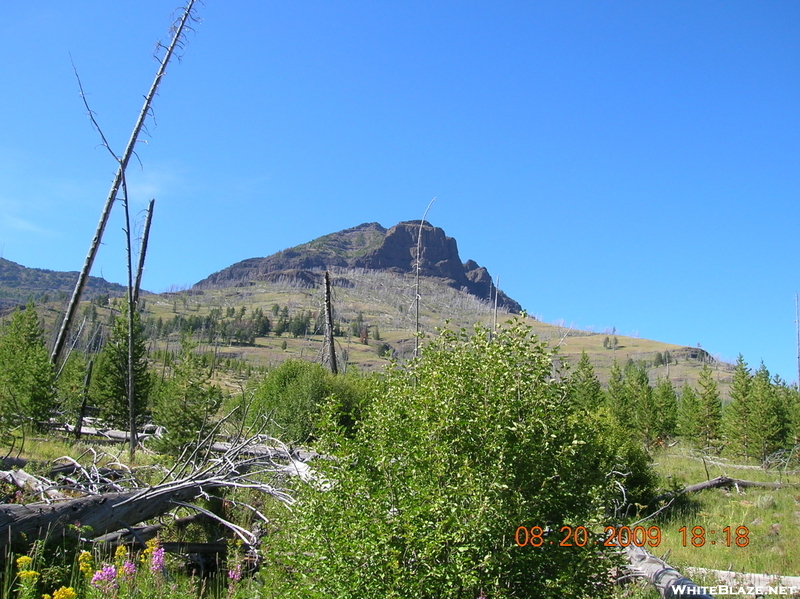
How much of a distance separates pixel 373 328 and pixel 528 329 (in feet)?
599

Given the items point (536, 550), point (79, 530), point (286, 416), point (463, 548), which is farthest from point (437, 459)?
point (286, 416)

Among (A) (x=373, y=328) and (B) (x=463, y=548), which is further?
(A) (x=373, y=328)

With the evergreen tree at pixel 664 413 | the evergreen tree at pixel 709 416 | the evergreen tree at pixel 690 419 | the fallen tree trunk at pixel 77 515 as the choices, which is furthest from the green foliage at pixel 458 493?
the evergreen tree at pixel 690 419

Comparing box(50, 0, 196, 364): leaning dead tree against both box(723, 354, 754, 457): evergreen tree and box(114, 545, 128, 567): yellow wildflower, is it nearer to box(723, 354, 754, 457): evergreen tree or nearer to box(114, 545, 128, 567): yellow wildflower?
box(114, 545, 128, 567): yellow wildflower

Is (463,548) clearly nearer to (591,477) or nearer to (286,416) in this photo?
(591,477)

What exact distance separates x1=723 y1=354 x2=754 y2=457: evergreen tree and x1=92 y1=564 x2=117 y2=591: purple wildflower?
41.2 meters

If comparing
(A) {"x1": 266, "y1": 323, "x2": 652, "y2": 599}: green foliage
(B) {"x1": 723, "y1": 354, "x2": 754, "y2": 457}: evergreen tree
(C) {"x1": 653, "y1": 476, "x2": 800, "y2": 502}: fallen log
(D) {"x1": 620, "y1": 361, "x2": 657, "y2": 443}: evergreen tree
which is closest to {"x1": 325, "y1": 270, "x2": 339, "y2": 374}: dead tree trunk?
(C) {"x1": 653, "y1": 476, "x2": 800, "y2": 502}: fallen log

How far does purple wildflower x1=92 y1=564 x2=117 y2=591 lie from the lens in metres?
3.81

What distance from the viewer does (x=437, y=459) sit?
4.35 m

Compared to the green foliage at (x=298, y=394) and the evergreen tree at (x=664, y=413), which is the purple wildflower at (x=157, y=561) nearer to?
the green foliage at (x=298, y=394)

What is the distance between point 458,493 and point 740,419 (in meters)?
40.9

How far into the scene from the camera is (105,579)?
12.9 ft

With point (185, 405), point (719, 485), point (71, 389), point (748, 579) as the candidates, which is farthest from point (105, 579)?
point (71, 389)

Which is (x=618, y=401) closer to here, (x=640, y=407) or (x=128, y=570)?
(x=640, y=407)
